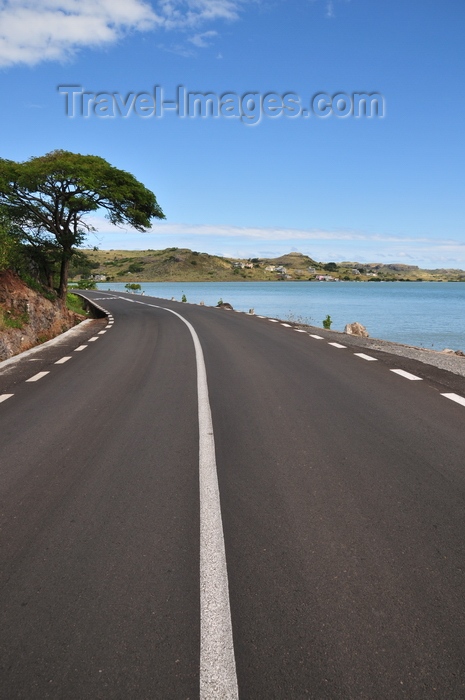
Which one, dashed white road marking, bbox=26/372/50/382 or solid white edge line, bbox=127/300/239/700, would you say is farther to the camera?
dashed white road marking, bbox=26/372/50/382

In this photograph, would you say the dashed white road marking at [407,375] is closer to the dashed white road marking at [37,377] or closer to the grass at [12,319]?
the dashed white road marking at [37,377]

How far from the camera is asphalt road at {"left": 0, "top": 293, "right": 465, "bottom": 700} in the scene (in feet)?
7.82

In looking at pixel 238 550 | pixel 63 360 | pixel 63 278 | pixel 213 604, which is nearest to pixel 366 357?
pixel 63 360

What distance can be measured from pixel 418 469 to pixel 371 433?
3.82 feet

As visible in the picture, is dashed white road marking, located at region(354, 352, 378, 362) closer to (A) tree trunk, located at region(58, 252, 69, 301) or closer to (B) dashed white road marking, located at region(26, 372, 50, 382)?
(B) dashed white road marking, located at region(26, 372, 50, 382)

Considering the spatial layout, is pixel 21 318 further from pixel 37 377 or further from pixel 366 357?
pixel 366 357

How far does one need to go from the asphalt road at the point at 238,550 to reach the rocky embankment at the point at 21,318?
7.19 meters

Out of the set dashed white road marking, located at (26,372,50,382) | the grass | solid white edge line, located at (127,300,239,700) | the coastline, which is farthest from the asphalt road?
the grass

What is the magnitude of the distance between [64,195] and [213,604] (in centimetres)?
2504

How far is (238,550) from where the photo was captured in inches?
134

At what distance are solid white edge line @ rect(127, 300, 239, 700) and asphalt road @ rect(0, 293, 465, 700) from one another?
1 centimetres

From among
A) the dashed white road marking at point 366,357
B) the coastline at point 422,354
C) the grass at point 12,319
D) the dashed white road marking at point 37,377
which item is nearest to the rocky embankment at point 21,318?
the grass at point 12,319

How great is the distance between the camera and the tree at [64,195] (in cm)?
2323

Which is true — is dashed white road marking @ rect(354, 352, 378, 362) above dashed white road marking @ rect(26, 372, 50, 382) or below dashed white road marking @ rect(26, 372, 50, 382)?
above
